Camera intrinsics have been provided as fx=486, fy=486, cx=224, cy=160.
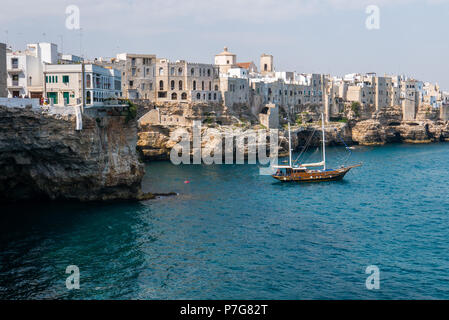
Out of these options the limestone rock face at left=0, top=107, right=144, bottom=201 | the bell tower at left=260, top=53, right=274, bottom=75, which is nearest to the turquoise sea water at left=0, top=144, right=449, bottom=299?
the limestone rock face at left=0, top=107, right=144, bottom=201

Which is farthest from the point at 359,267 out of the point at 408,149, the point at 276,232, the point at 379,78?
the point at 379,78

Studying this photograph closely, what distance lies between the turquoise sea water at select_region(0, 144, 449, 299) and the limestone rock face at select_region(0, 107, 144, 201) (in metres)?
1.97

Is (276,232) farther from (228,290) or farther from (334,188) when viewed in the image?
(334,188)

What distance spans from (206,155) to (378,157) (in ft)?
100

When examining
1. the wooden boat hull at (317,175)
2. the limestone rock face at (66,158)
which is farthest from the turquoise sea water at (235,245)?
the wooden boat hull at (317,175)

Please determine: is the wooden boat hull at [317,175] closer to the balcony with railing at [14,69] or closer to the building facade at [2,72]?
the balcony with railing at [14,69]

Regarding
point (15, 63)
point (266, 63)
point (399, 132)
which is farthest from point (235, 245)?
point (399, 132)

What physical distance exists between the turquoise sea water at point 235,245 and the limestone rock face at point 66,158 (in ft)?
6.46

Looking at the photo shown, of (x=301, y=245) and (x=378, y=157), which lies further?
(x=378, y=157)

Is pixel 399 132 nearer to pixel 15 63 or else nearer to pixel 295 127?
pixel 295 127

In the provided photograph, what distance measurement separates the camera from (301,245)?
32969 mm

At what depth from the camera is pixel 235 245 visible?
108 feet

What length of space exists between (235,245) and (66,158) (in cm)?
1710

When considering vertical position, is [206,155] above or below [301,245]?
above
